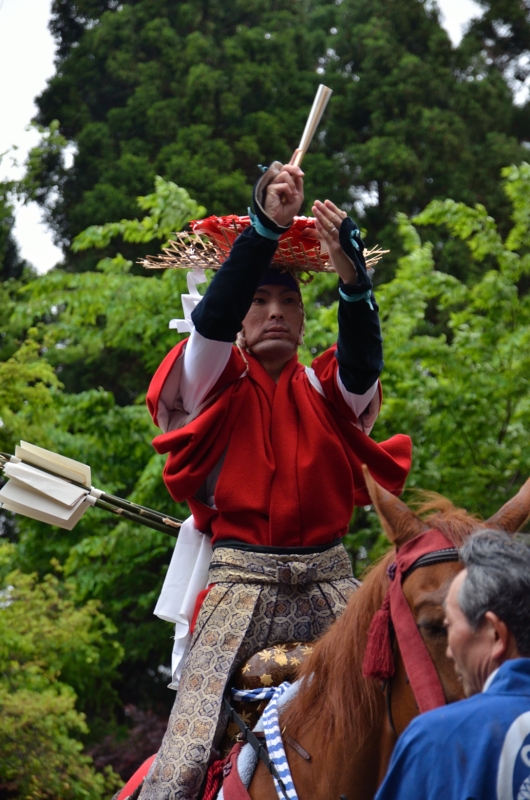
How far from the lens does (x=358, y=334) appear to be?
11.1ft

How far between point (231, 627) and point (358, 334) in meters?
1.05

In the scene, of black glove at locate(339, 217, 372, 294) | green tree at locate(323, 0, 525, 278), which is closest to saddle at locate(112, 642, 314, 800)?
black glove at locate(339, 217, 372, 294)

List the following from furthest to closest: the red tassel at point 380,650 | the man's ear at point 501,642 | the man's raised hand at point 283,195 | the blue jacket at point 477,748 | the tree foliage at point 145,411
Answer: the tree foliage at point 145,411 < the man's raised hand at point 283,195 < the red tassel at point 380,650 < the man's ear at point 501,642 < the blue jacket at point 477,748

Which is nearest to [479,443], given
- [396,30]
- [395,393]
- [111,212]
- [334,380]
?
[395,393]

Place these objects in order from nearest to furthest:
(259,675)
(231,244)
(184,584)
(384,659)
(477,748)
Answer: (477,748), (384,659), (259,675), (184,584), (231,244)

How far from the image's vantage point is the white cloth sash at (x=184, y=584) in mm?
3484

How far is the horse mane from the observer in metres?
2.57

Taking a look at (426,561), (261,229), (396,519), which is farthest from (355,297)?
(426,561)

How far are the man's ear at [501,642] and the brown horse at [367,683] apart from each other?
1.42 feet

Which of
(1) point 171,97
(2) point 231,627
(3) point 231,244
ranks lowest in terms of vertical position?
(2) point 231,627

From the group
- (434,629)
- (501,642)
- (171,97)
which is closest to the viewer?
(501,642)

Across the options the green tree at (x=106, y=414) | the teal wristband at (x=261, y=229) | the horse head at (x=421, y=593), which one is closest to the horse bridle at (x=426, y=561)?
the horse head at (x=421, y=593)

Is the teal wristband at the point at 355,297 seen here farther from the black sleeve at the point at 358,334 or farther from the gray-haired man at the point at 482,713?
the gray-haired man at the point at 482,713

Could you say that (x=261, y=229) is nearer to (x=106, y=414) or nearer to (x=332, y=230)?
(x=332, y=230)
